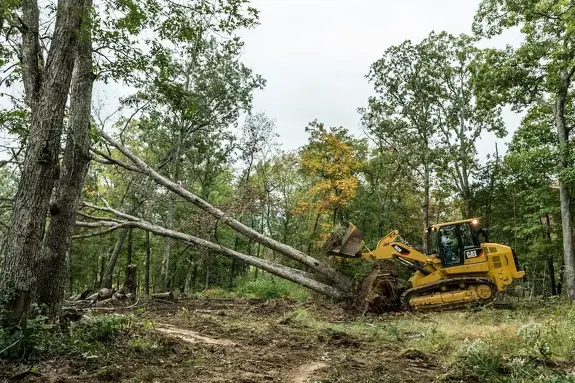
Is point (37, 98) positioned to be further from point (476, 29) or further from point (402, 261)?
point (476, 29)

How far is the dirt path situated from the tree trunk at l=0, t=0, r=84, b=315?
11.4 ft

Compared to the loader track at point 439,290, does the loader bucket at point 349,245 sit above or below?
above

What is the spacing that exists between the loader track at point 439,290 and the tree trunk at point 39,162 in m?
9.87

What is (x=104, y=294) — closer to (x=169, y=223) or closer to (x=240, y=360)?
(x=169, y=223)

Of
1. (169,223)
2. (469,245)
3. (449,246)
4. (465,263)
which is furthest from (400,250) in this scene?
(169,223)

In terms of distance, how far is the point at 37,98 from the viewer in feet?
20.1

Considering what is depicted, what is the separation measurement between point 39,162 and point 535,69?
15899 millimetres

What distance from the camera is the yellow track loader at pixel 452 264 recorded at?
12.0 m

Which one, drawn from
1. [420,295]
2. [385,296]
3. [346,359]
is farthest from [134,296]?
[346,359]

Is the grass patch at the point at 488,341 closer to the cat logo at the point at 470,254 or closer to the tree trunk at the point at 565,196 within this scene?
the cat logo at the point at 470,254

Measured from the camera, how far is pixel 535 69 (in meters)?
15.0

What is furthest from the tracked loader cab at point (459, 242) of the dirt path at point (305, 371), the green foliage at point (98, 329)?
the green foliage at point (98, 329)

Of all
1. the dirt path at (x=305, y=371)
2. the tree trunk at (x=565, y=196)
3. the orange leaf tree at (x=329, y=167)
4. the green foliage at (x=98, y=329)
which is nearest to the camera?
the dirt path at (x=305, y=371)

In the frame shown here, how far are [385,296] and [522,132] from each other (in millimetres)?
9222
